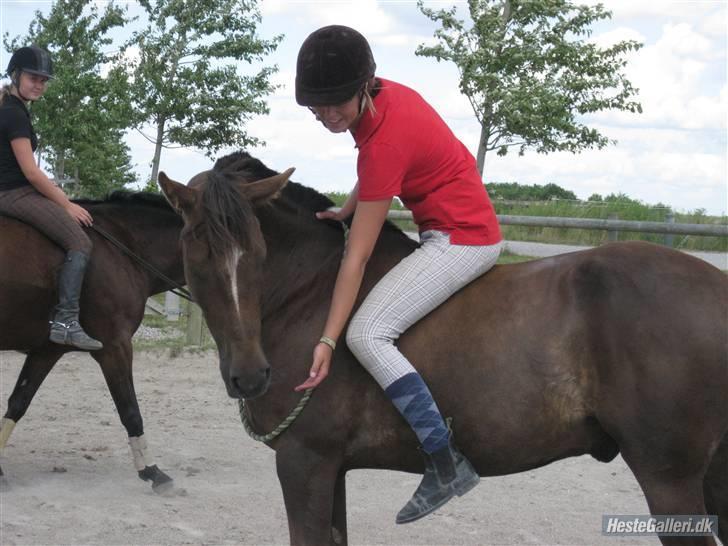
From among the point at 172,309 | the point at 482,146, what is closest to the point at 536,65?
the point at 482,146

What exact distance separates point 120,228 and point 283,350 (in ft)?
10.1

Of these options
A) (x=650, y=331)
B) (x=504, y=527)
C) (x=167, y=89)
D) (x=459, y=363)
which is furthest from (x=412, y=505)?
(x=167, y=89)

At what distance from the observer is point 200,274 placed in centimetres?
304

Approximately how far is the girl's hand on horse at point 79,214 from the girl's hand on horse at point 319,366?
318 cm

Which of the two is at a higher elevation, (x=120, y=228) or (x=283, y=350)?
(x=120, y=228)

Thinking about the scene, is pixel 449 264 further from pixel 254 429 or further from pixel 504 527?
pixel 504 527

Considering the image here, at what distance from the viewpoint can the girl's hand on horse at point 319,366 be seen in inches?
124

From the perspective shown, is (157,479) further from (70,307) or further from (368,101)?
(368,101)

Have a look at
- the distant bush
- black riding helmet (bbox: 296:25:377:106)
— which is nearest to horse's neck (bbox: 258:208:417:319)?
black riding helmet (bbox: 296:25:377:106)

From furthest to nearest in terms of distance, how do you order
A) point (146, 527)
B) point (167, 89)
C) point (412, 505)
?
1. point (167, 89)
2. point (146, 527)
3. point (412, 505)

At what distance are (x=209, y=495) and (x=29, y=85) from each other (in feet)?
9.42

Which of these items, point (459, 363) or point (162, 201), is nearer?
point (459, 363)

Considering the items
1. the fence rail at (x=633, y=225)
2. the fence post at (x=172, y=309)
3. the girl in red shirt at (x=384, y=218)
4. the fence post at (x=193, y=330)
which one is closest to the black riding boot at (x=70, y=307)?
the girl in red shirt at (x=384, y=218)

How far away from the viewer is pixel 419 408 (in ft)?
10.3
